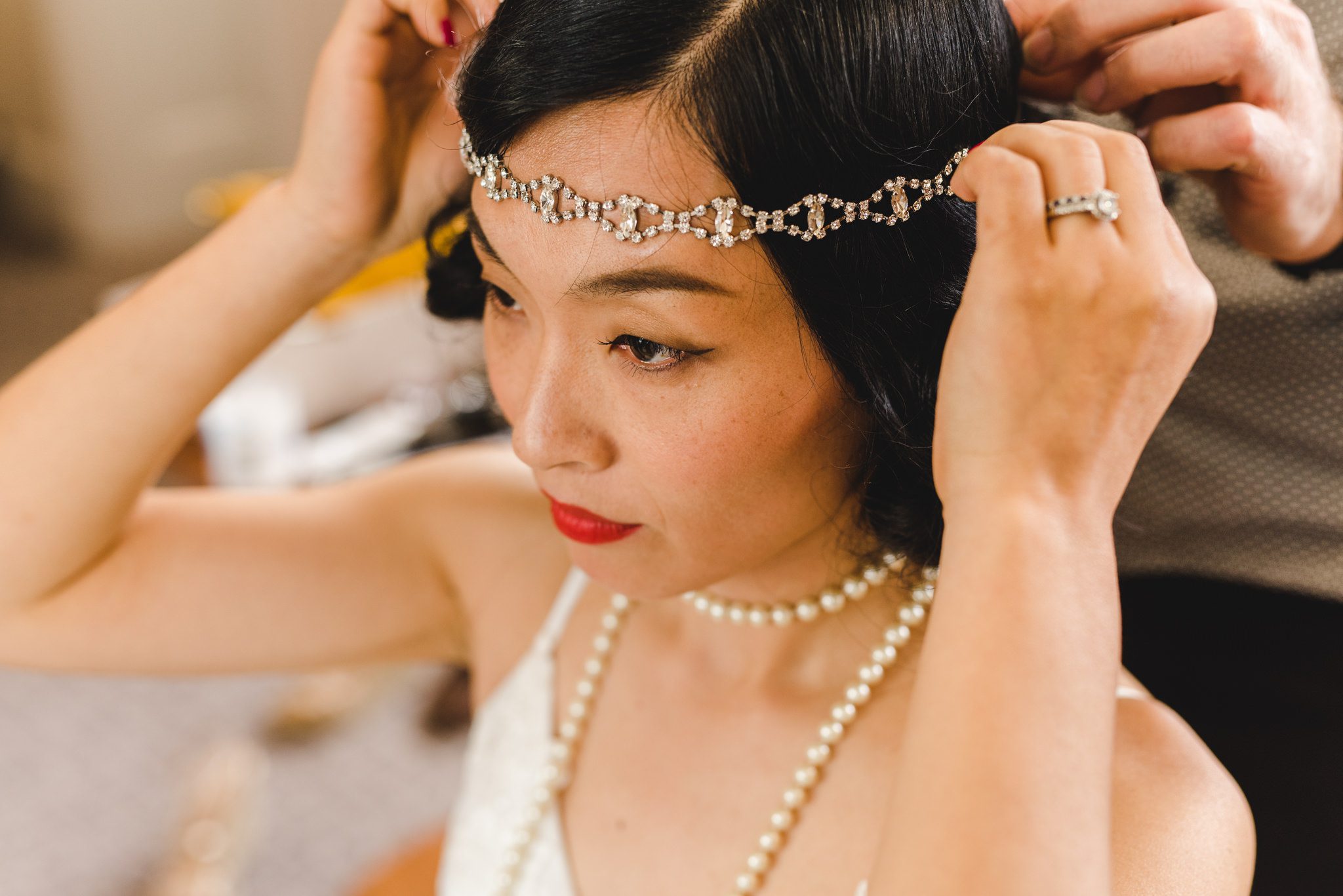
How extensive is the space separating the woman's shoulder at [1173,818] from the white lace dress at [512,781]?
0.52m

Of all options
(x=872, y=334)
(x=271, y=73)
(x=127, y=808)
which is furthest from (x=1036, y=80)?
(x=271, y=73)

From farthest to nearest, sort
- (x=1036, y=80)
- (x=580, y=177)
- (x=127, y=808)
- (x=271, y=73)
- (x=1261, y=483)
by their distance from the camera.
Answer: (x=271, y=73), (x=127, y=808), (x=1261, y=483), (x=1036, y=80), (x=580, y=177)

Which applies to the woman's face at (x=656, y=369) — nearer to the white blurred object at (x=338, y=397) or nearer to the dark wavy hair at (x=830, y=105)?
the dark wavy hair at (x=830, y=105)

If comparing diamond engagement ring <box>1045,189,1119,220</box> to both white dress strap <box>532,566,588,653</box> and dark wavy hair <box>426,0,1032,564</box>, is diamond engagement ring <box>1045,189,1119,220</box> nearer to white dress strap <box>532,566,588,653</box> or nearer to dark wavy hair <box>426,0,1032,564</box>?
dark wavy hair <box>426,0,1032,564</box>

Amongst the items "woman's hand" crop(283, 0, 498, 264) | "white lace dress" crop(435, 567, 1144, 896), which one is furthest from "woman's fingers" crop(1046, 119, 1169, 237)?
"white lace dress" crop(435, 567, 1144, 896)

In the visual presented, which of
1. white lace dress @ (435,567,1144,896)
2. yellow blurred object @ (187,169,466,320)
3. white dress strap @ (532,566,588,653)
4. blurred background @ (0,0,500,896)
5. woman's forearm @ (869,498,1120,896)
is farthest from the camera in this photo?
yellow blurred object @ (187,169,466,320)

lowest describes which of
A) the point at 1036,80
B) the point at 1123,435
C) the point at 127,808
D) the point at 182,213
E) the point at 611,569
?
the point at 127,808

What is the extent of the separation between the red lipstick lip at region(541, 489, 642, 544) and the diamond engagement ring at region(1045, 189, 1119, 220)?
41 centimetres

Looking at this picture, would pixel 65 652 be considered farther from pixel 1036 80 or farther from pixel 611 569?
pixel 1036 80

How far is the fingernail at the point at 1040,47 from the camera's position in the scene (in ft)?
2.95

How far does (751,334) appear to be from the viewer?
2.63 ft

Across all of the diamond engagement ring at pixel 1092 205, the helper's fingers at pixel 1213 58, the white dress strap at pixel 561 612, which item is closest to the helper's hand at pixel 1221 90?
the helper's fingers at pixel 1213 58

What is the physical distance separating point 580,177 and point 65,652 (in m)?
0.80

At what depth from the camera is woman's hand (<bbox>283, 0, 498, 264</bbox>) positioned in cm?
105
